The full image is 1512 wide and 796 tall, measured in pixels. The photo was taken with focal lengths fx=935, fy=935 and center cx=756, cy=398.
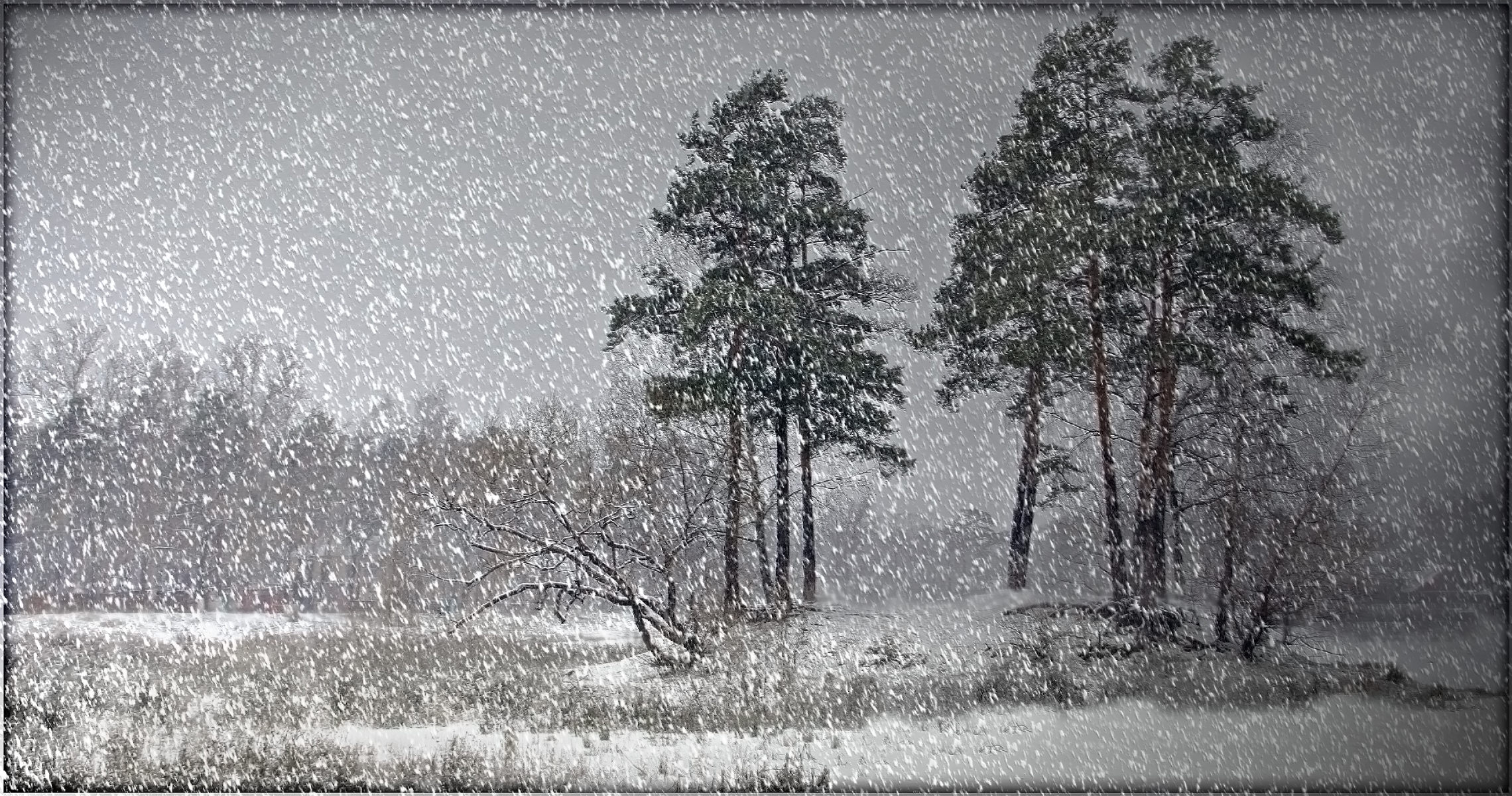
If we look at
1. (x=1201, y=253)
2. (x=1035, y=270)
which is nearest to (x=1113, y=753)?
(x=1035, y=270)

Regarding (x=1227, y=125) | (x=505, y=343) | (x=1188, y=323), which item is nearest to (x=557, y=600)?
(x=505, y=343)

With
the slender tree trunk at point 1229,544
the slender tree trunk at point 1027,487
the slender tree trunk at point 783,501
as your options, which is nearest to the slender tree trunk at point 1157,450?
the slender tree trunk at point 1229,544

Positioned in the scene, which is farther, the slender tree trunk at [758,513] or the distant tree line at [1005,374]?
the slender tree trunk at [758,513]

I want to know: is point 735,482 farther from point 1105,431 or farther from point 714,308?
point 1105,431

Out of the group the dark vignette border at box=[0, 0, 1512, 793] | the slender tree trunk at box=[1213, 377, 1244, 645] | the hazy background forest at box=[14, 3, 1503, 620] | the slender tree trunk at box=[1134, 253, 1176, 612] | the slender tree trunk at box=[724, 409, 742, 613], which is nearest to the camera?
the dark vignette border at box=[0, 0, 1512, 793]

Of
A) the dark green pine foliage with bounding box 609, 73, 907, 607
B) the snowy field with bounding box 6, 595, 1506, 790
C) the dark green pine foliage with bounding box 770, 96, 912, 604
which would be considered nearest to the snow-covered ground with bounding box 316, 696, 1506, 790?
the snowy field with bounding box 6, 595, 1506, 790

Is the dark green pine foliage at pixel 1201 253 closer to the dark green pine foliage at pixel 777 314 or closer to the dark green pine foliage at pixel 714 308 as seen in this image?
the dark green pine foliage at pixel 777 314

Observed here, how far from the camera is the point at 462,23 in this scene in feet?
30.4

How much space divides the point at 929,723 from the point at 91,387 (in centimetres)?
1104

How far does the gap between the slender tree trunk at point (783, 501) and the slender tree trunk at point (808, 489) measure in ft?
0.54

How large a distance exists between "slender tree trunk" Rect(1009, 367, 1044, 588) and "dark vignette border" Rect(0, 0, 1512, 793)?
3.74 meters

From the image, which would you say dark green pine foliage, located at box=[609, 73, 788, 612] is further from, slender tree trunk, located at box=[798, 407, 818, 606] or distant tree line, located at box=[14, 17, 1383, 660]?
slender tree trunk, located at box=[798, 407, 818, 606]

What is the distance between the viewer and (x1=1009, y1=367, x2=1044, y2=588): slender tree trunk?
31.0ft

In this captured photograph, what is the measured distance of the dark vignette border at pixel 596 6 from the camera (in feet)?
26.8
